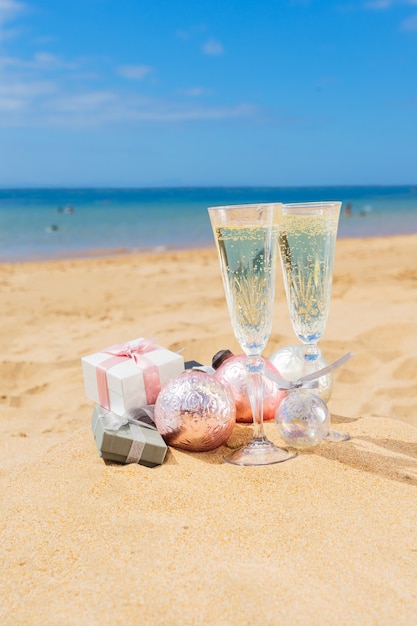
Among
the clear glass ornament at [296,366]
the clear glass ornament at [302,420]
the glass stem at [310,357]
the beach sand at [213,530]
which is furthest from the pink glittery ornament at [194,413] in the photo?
the clear glass ornament at [296,366]

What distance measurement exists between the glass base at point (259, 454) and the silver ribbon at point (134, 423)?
290 millimetres

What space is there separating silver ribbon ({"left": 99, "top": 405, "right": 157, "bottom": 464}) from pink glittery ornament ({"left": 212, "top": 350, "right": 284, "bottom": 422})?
0.32 meters

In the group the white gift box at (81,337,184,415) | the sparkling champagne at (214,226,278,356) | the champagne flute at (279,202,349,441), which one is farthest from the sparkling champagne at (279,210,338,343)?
the white gift box at (81,337,184,415)

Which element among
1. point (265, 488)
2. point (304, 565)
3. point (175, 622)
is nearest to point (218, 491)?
point (265, 488)

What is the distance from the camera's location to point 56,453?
2184mm

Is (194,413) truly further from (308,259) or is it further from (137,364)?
(308,259)

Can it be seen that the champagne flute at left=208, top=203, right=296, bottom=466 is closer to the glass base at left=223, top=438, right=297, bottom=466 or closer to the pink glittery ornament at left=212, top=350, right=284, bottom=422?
A: the glass base at left=223, top=438, right=297, bottom=466

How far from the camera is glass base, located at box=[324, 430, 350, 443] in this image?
220 centimetres

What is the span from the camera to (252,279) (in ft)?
6.26

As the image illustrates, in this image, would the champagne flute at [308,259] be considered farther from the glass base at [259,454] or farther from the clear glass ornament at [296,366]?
the glass base at [259,454]

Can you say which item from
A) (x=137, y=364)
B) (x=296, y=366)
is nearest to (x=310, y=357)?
(x=296, y=366)

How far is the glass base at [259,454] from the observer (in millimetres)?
1978

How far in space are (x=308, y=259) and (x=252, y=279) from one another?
248 mm

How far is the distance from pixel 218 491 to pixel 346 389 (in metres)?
1.66
